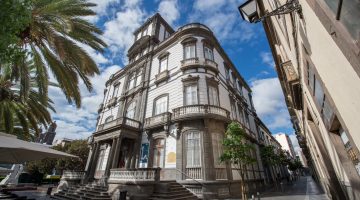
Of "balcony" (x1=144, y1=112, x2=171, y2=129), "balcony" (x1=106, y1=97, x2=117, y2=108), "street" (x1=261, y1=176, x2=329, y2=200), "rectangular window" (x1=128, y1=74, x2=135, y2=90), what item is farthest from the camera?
"balcony" (x1=106, y1=97, x2=117, y2=108)

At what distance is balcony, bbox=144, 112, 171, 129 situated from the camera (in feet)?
51.1

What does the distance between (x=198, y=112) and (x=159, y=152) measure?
495 centimetres

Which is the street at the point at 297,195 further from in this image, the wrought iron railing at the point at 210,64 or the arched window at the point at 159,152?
the wrought iron railing at the point at 210,64

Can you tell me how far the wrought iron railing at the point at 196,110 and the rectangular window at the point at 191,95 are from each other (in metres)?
1.04

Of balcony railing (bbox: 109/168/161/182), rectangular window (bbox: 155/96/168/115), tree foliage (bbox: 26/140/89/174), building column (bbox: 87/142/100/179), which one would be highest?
rectangular window (bbox: 155/96/168/115)

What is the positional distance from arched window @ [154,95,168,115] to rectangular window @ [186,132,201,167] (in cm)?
419

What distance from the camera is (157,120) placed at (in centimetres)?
1662

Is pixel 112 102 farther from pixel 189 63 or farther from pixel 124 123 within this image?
pixel 189 63

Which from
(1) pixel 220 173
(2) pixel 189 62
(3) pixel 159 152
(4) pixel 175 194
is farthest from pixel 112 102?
(1) pixel 220 173

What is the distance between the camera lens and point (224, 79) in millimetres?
20156

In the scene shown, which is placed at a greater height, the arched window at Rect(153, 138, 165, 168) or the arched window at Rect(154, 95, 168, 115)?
the arched window at Rect(154, 95, 168, 115)

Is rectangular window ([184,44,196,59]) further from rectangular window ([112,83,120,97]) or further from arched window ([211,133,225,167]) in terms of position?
rectangular window ([112,83,120,97])

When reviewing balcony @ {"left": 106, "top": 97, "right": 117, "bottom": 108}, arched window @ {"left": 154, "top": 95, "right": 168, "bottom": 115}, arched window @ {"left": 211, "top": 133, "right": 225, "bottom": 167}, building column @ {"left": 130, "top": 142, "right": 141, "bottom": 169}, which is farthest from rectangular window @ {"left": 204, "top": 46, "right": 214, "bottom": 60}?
balcony @ {"left": 106, "top": 97, "right": 117, "bottom": 108}

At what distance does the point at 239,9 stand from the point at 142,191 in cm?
1084
